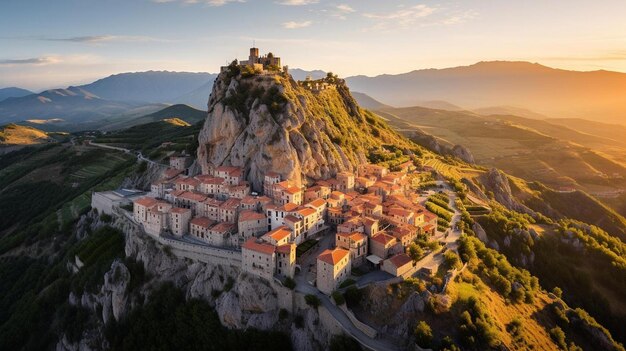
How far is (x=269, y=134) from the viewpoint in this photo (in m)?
69.7

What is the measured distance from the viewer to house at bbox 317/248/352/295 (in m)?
46.9

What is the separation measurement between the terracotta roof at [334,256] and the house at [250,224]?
12.6m

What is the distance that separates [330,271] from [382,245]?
920cm

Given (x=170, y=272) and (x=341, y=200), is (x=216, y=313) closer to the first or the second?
(x=170, y=272)

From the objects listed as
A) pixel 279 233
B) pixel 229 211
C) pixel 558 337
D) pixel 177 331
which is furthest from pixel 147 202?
pixel 558 337

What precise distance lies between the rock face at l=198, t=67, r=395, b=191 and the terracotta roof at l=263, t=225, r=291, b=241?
14282 mm

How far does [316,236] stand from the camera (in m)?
59.3

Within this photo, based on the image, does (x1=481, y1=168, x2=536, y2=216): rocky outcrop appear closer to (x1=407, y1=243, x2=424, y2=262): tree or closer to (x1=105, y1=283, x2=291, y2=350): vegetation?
(x1=407, y1=243, x2=424, y2=262): tree

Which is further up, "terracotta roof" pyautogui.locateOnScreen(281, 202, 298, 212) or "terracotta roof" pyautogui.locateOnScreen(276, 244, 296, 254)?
"terracotta roof" pyautogui.locateOnScreen(281, 202, 298, 212)

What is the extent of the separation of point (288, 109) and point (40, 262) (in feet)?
194

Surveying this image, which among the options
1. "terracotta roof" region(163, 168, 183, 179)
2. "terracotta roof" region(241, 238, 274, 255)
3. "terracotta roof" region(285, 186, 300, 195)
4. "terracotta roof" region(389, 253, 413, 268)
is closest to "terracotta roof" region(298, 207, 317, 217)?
"terracotta roof" region(285, 186, 300, 195)

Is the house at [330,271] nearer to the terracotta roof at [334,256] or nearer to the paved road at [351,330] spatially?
the terracotta roof at [334,256]

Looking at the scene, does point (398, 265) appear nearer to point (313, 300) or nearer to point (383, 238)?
point (383, 238)

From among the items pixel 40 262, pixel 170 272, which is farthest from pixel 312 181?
pixel 40 262
